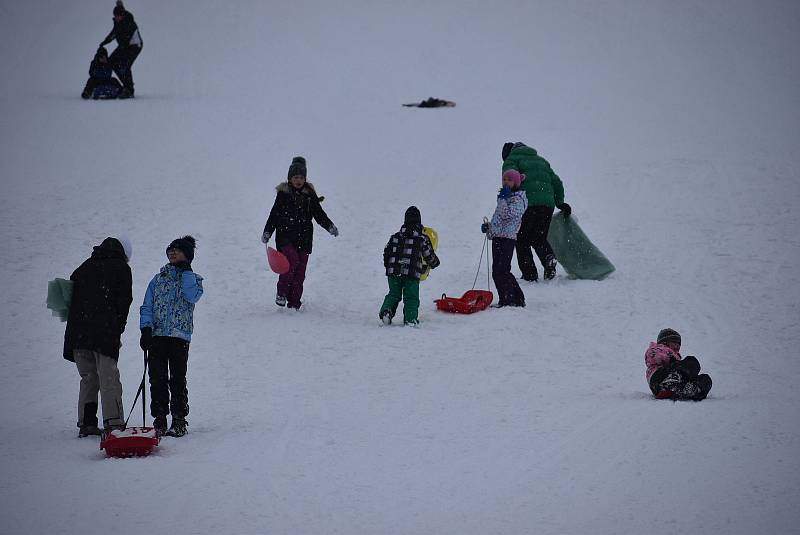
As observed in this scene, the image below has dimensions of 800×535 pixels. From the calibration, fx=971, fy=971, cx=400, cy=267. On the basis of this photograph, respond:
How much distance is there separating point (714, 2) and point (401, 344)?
2636 cm

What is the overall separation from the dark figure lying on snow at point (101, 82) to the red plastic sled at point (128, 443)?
15060mm

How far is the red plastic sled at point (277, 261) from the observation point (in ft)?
34.0

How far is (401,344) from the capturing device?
9484mm

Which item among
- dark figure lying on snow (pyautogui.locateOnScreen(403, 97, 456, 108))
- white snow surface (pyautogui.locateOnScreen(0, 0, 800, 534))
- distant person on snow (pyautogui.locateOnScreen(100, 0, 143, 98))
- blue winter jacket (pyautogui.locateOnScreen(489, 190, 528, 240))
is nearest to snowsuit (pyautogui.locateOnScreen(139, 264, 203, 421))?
white snow surface (pyautogui.locateOnScreen(0, 0, 800, 534))

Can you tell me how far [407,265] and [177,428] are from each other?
147 inches

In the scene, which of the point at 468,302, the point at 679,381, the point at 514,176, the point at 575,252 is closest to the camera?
the point at 679,381

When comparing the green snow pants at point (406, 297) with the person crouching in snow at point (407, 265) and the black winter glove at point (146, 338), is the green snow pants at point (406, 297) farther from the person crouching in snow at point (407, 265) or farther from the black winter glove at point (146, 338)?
the black winter glove at point (146, 338)

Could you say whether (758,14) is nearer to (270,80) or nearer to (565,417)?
(270,80)

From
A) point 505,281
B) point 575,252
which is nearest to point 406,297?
point 505,281

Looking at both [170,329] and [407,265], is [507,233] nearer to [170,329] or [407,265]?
[407,265]

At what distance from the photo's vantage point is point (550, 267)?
38.9 ft

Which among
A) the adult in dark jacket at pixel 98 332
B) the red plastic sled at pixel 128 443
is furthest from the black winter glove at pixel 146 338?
the red plastic sled at pixel 128 443

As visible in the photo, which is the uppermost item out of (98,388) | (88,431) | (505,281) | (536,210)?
(536,210)

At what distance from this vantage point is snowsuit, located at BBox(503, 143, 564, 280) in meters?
11.8
